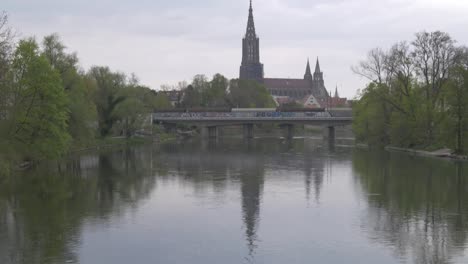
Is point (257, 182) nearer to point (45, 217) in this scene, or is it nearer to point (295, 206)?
point (295, 206)

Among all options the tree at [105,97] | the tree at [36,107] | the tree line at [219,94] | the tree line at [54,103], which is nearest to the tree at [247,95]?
the tree line at [219,94]

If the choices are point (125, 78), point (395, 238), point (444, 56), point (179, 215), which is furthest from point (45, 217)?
point (125, 78)

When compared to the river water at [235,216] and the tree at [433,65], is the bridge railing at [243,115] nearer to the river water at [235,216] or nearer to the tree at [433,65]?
the tree at [433,65]

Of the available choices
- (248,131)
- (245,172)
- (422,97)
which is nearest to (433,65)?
(422,97)

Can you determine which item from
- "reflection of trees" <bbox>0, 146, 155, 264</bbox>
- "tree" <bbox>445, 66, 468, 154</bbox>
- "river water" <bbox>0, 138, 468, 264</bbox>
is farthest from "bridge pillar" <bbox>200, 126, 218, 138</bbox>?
"river water" <bbox>0, 138, 468, 264</bbox>

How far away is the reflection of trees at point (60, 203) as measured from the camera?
21.0m

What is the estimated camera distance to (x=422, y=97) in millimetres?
69625

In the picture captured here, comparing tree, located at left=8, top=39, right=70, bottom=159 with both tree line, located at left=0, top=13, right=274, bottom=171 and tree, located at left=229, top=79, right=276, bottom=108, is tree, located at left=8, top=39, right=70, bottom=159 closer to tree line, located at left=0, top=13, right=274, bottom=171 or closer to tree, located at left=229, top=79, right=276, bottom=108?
tree line, located at left=0, top=13, right=274, bottom=171

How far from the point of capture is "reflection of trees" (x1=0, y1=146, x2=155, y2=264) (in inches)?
825

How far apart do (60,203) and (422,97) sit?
48.9m

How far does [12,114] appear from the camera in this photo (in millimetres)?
43500

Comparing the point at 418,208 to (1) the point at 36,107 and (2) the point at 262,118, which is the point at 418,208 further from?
(2) the point at 262,118

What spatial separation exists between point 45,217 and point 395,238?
14217 millimetres

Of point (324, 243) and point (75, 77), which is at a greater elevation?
point (75, 77)
